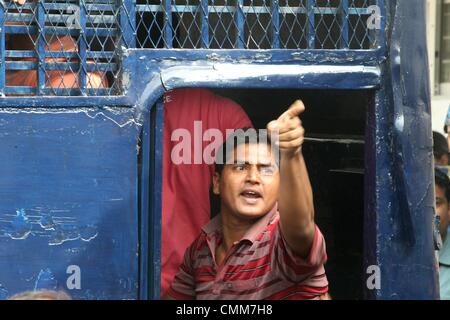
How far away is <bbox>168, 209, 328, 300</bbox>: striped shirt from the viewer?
3309mm

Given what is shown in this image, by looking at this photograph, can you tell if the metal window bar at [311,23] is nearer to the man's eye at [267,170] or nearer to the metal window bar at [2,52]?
the man's eye at [267,170]

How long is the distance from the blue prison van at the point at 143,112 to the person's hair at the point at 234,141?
0.70ft

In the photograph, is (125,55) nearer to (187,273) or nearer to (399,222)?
(187,273)

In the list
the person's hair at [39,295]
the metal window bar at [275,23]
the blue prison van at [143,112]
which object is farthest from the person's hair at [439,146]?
the person's hair at [39,295]

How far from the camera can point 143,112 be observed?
3.20m

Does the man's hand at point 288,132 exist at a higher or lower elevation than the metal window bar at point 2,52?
lower

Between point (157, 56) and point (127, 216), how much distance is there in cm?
52

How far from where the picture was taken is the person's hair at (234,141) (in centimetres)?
342

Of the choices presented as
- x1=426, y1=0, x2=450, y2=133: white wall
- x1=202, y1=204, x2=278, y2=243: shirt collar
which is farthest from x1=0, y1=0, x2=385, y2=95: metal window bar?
x1=426, y1=0, x2=450, y2=133: white wall

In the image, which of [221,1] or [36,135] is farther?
[221,1]

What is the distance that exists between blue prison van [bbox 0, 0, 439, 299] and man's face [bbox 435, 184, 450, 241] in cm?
118

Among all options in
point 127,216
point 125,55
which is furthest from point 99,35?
point 127,216

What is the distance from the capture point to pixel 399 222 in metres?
3.37

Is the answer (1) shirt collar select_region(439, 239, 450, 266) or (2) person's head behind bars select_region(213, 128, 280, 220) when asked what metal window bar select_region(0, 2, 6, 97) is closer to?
(2) person's head behind bars select_region(213, 128, 280, 220)
